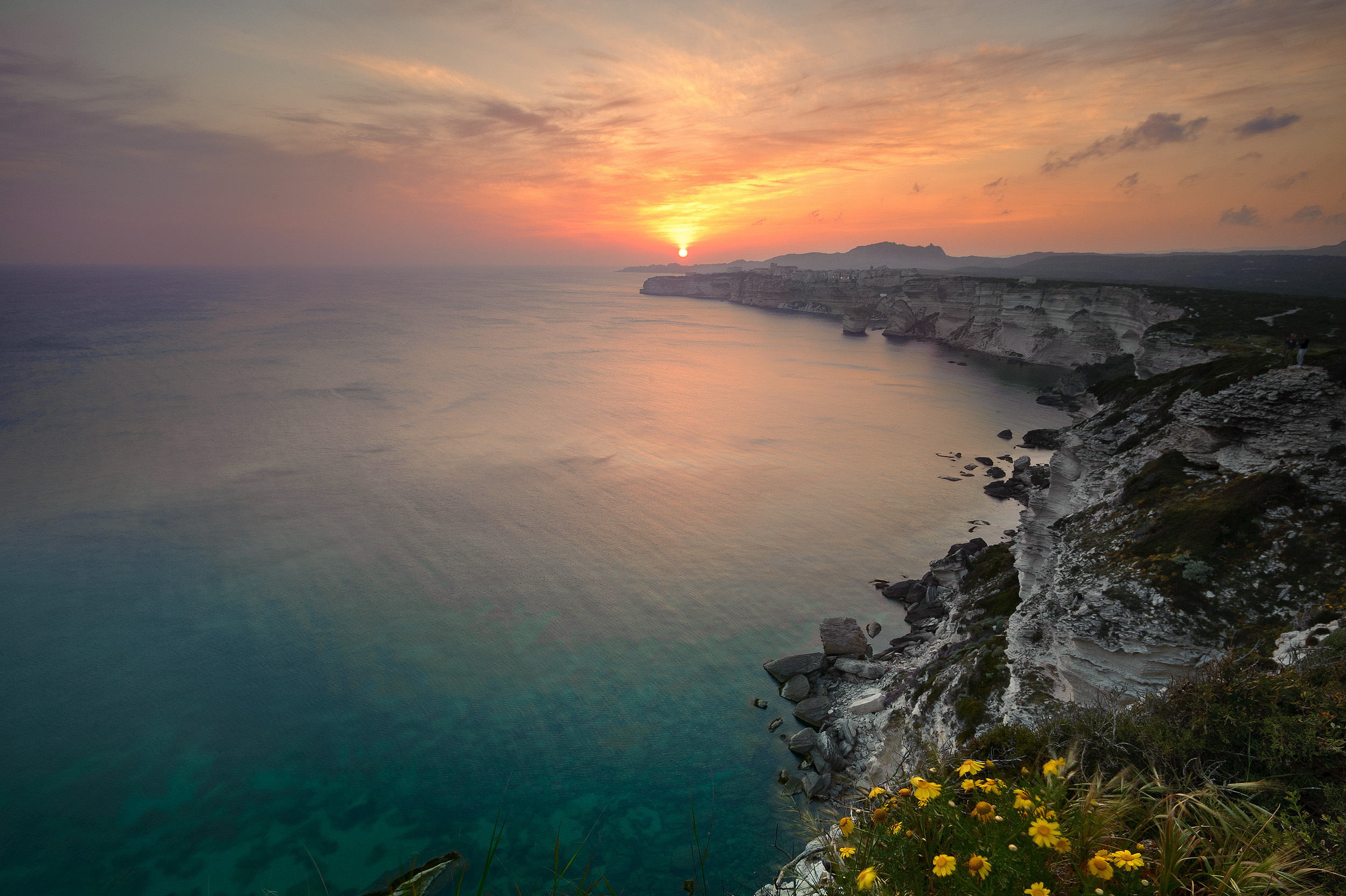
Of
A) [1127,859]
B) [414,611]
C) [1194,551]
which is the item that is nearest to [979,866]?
[1127,859]

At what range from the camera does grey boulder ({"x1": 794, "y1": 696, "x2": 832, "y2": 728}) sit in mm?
15648

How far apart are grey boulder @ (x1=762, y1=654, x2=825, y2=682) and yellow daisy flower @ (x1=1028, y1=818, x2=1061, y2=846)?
1454 cm

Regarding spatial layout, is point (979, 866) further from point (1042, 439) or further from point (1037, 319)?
point (1037, 319)

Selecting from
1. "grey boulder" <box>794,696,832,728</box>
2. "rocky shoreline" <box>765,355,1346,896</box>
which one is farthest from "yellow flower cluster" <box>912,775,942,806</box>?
"grey boulder" <box>794,696,832,728</box>

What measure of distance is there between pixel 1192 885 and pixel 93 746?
22302 millimetres

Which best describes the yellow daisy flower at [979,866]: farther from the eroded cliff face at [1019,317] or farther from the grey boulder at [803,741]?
the eroded cliff face at [1019,317]

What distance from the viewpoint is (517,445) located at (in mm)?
39219

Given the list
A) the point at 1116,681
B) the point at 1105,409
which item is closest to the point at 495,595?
the point at 1116,681

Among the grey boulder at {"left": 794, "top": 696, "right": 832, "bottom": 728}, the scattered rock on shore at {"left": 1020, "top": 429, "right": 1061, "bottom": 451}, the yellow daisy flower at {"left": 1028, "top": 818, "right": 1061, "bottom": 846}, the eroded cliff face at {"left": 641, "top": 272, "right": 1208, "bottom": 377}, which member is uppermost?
the eroded cliff face at {"left": 641, "top": 272, "right": 1208, "bottom": 377}

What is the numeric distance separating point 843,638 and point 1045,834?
622 inches

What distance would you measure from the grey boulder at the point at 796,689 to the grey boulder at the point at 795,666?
251 millimetres

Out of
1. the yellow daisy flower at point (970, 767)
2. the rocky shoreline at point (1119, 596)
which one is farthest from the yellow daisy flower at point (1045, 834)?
the rocky shoreline at point (1119, 596)

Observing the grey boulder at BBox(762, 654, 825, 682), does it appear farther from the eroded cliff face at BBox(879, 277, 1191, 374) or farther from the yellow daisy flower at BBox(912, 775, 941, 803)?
the eroded cliff face at BBox(879, 277, 1191, 374)

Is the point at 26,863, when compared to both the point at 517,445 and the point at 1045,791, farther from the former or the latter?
the point at 517,445
